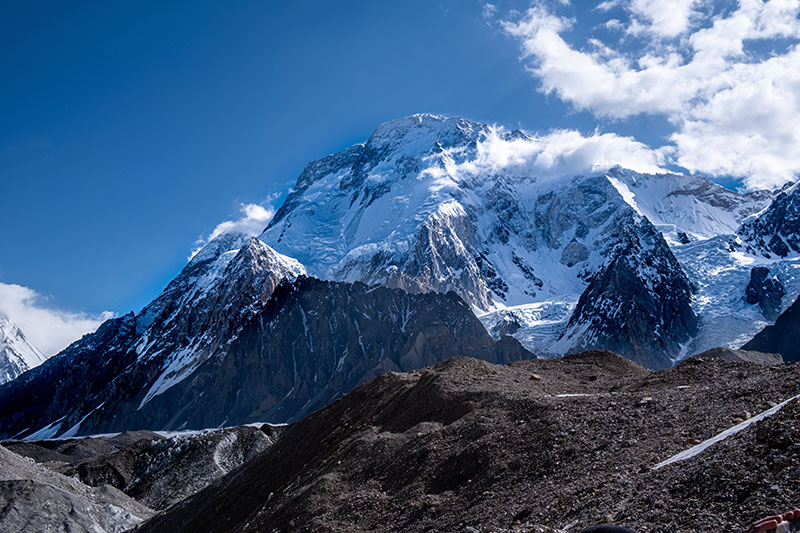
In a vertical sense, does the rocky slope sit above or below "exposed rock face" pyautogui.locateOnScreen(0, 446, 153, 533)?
below

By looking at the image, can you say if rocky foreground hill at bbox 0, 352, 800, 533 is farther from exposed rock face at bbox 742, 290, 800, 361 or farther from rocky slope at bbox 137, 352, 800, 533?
exposed rock face at bbox 742, 290, 800, 361

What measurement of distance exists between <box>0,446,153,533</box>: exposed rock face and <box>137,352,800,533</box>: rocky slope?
15.2m

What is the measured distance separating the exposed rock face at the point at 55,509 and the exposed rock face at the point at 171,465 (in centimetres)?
1873

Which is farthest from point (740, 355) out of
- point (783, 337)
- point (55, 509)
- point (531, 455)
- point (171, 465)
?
point (783, 337)

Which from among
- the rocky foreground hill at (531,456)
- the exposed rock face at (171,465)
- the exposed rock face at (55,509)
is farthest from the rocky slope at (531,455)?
the exposed rock face at (171,465)

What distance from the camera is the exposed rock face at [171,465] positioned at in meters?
84.4

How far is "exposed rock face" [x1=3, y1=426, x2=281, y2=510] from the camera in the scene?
277 ft

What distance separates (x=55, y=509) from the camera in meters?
53.8

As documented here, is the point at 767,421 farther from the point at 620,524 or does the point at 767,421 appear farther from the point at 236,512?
the point at 236,512

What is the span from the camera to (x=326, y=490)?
93.6 feet

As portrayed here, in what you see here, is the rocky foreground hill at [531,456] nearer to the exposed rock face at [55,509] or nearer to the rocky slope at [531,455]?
the rocky slope at [531,455]

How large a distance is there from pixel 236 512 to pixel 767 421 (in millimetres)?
25783

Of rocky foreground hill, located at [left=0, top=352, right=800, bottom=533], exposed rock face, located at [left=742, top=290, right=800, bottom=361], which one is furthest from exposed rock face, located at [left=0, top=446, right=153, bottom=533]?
exposed rock face, located at [left=742, top=290, right=800, bottom=361]

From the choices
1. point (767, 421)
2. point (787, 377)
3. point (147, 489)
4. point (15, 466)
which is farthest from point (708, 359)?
point (147, 489)
